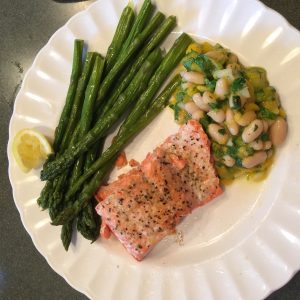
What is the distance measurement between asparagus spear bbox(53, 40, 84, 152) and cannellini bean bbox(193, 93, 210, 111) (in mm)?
1109

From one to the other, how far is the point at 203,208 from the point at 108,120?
43.6 inches

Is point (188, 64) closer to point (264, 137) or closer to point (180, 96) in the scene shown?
point (180, 96)

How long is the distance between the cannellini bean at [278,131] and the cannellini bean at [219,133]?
1.15ft

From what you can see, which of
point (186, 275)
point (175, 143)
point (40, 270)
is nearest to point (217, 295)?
point (186, 275)

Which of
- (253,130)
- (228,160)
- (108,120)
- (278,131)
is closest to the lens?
(253,130)

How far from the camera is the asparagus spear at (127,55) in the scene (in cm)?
331

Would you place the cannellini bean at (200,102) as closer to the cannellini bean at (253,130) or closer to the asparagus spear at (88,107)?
the cannellini bean at (253,130)

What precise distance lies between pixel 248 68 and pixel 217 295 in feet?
6.03

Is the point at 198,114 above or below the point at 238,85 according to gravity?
below

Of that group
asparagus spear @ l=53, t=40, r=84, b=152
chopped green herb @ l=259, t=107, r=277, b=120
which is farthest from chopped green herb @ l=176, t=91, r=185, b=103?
asparagus spear @ l=53, t=40, r=84, b=152

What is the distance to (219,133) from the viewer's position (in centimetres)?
298

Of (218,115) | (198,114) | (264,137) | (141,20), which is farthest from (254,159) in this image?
(141,20)

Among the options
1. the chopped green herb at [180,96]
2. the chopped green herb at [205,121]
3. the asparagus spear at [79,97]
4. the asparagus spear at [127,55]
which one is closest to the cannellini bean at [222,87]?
the chopped green herb at [205,121]

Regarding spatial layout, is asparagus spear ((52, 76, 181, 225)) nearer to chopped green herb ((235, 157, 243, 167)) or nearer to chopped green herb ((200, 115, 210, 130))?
chopped green herb ((200, 115, 210, 130))
